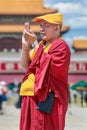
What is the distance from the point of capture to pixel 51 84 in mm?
3092

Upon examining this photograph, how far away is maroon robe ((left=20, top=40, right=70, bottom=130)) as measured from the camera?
308 centimetres

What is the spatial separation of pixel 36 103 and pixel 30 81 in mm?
145

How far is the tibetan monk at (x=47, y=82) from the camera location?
3.08 metres

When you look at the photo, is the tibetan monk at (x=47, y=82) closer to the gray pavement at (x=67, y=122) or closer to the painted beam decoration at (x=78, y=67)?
the gray pavement at (x=67, y=122)

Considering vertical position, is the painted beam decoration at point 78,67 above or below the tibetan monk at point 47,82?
below

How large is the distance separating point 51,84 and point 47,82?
0.03m

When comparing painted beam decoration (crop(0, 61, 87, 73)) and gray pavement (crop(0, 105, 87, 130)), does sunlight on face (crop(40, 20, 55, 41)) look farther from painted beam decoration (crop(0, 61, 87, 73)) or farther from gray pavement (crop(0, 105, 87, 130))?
painted beam decoration (crop(0, 61, 87, 73))

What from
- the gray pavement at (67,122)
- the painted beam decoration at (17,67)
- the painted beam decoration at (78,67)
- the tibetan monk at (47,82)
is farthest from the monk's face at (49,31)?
the painted beam decoration at (78,67)

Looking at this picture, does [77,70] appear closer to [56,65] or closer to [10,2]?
[10,2]

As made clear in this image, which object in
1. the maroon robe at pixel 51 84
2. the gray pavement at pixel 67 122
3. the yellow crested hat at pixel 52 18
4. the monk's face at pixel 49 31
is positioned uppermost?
the yellow crested hat at pixel 52 18

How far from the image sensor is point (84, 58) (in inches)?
854

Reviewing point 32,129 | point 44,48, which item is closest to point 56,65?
point 44,48

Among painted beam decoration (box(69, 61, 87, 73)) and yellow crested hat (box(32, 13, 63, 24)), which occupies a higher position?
yellow crested hat (box(32, 13, 63, 24))

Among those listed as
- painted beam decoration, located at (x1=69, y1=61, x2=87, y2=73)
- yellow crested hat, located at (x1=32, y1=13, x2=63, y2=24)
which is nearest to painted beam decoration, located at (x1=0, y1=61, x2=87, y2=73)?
painted beam decoration, located at (x1=69, y1=61, x2=87, y2=73)
